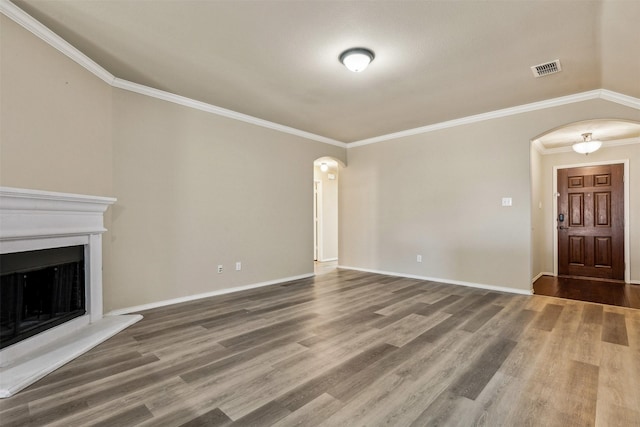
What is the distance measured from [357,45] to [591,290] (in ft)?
17.1

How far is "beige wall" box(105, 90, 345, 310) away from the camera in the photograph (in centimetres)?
356

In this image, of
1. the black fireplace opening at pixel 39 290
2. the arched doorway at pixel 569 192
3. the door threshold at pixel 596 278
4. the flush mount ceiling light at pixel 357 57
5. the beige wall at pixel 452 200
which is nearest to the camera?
the black fireplace opening at pixel 39 290

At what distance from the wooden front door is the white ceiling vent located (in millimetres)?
3742

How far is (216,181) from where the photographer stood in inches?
172

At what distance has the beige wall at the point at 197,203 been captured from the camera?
356cm

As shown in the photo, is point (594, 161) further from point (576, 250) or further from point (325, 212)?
point (325, 212)

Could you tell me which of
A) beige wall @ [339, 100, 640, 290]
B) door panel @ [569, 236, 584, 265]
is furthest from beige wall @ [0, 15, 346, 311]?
door panel @ [569, 236, 584, 265]

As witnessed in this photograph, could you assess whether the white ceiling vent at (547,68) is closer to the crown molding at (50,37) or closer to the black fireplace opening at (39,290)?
the crown molding at (50,37)

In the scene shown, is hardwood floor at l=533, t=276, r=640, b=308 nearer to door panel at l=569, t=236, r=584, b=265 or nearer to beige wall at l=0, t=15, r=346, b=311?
door panel at l=569, t=236, r=584, b=265

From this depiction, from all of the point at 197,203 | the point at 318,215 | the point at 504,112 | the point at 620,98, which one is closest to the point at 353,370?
the point at 197,203

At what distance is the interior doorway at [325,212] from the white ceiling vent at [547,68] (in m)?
4.85

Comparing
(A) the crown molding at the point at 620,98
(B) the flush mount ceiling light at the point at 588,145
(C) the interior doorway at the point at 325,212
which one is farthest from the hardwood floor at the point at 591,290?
(C) the interior doorway at the point at 325,212

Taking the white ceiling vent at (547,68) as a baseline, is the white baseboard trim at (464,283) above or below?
below

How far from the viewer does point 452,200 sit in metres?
5.07
